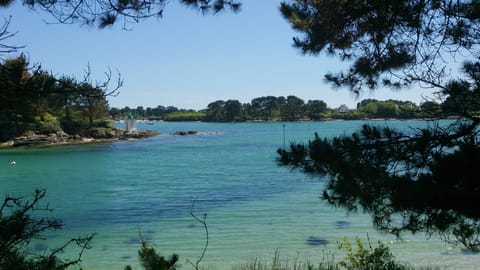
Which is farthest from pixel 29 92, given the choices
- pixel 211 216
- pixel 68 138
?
pixel 68 138

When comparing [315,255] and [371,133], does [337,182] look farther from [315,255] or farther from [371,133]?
[315,255]

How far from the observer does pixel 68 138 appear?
6006 centimetres

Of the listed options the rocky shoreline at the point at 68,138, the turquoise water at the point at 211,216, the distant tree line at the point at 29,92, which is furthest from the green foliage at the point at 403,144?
the rocky shoreline at the point at 68,138

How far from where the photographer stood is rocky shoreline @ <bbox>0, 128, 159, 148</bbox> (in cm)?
5184

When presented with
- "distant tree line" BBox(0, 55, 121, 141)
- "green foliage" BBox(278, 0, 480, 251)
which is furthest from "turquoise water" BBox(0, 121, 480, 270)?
"distant tree line" BBox(0, 55, 121, 141)

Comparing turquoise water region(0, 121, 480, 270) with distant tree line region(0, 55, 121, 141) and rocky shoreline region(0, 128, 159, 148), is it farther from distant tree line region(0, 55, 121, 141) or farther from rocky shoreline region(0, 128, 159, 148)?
rocky shoreline region(0, 128, 159, 148)

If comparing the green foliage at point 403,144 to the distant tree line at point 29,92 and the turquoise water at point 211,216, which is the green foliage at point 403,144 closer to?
the turquoise water at point 211,216

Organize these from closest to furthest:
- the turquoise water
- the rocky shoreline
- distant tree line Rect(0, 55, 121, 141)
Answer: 1. distant tree line Rect(0, 55, 121, 141)
2. the turquoise water
3. the rocky shoreline

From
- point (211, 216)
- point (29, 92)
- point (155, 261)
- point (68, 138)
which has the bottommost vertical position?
point (68, 138)

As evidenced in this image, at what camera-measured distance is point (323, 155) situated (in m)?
4.20

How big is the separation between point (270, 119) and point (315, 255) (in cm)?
13006

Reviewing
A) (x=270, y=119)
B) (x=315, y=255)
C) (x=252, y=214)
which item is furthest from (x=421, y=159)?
(x=270, y=119)

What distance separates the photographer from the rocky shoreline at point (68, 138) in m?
51.8

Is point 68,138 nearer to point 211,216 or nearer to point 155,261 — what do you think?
point 211,216
